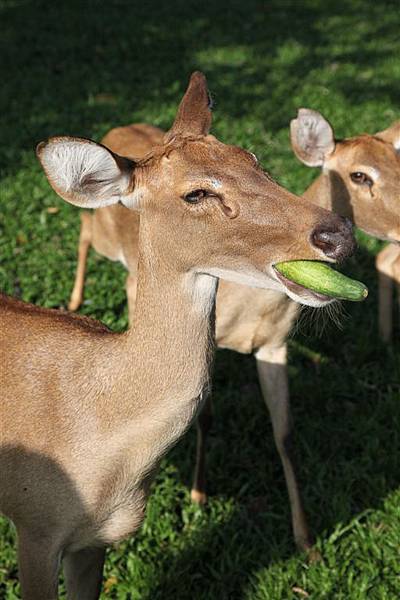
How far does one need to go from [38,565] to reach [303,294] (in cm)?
129

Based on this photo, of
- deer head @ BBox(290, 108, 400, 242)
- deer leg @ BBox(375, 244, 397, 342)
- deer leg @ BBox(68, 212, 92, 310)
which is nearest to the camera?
deer head @ BBox(290, 108, 400, 242)

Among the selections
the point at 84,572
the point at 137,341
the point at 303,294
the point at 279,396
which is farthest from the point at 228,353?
the point at 303,294

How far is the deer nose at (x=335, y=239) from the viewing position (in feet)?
7.48

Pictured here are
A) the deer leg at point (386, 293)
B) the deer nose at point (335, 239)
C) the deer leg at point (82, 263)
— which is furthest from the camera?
the deer leg at point (82, 263)

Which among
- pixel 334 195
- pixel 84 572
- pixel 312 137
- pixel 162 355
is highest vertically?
pixel 312 137

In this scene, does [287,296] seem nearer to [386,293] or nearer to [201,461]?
[201,461]

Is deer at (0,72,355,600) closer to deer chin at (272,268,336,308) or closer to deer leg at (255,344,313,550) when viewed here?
deer chin at (272,268,336,308)

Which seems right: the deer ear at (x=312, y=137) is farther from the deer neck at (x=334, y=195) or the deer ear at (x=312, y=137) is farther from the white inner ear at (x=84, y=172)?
the white inner ear at (x=84, y=172)

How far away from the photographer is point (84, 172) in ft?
8.13

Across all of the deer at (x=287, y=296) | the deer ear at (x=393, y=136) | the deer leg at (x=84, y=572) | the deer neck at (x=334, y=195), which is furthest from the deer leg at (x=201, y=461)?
the deer ear at (x=393, y=136)

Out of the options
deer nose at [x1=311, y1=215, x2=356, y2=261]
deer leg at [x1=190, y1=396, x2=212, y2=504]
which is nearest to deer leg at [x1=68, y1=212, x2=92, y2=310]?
deer leg at [x1=190, y1=396, x2=212, y2=504]

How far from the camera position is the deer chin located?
2.41 m

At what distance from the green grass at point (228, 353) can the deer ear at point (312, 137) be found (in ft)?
3.76

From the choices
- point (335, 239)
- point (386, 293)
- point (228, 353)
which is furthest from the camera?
point (386, 293)
